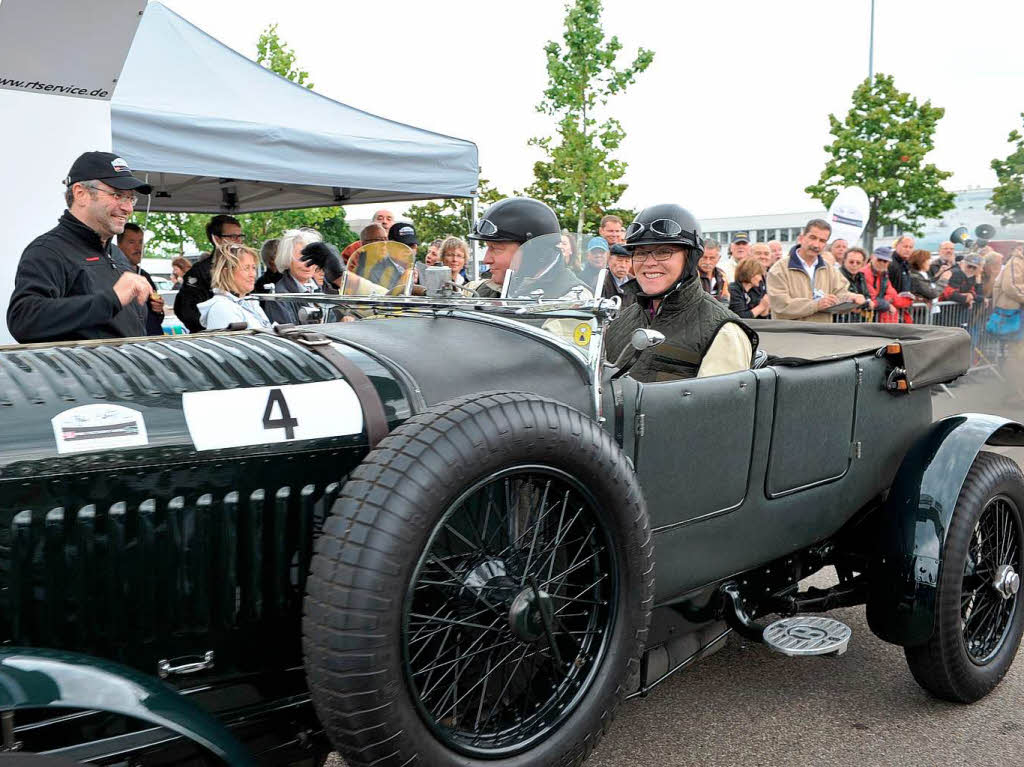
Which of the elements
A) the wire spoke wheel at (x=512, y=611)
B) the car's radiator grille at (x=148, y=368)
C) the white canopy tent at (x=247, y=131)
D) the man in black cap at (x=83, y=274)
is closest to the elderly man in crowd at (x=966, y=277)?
the white canopy tent at (x=247, y=131)

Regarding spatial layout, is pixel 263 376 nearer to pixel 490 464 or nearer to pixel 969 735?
pixel 490 464

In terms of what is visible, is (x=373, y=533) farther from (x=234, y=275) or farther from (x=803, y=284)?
(x=803, y=284)

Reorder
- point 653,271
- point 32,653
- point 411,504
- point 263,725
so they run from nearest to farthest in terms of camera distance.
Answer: point 32,653 < point 411,504 < point 263,725 < point 653,271

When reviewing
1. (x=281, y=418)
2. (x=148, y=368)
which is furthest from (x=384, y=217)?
(x=281, y=418)

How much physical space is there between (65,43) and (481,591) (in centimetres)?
339

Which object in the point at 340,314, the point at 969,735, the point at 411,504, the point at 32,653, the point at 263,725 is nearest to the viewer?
the point at 32,653

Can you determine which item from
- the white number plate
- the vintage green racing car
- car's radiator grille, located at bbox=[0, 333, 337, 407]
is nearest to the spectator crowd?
car's radiator grille, located at bbox=[0, 333, 337, 407]

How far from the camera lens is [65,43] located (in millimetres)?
3873

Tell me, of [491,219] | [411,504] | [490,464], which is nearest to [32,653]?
[411,504]

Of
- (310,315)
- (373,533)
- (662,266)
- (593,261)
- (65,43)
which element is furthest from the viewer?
(65,43)

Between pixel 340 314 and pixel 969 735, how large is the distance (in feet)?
8.28

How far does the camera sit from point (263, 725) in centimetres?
184

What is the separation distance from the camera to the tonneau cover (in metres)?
3.13

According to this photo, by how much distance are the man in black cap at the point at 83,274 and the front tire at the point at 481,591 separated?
6.11 feet
